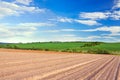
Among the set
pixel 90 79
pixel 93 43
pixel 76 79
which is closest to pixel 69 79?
pixel 76 79

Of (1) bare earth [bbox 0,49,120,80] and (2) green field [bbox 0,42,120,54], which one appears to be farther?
(2) green field [bbox 0,42,120,54]

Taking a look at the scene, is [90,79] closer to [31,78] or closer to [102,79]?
[102,79]

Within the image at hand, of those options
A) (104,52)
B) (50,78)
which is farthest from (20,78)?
(104,52)

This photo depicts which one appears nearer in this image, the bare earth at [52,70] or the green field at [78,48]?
the bare earth at [52,70]

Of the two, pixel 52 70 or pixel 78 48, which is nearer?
pixel 52 70

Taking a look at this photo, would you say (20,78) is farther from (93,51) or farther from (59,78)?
(93,51)

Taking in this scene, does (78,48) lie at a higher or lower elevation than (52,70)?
higher

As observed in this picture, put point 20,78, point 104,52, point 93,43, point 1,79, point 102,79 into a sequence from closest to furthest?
point 1,79 < point 20,78 < point 102,79 < point 104,52 < point 93,43

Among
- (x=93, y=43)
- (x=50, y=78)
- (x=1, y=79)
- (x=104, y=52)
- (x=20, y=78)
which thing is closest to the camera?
(x=1, y=79)

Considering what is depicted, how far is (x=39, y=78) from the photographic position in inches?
456

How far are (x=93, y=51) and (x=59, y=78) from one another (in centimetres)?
6419

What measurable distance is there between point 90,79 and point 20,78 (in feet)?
11.8

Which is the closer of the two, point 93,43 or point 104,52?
point 104,52

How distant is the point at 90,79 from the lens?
494 inches
